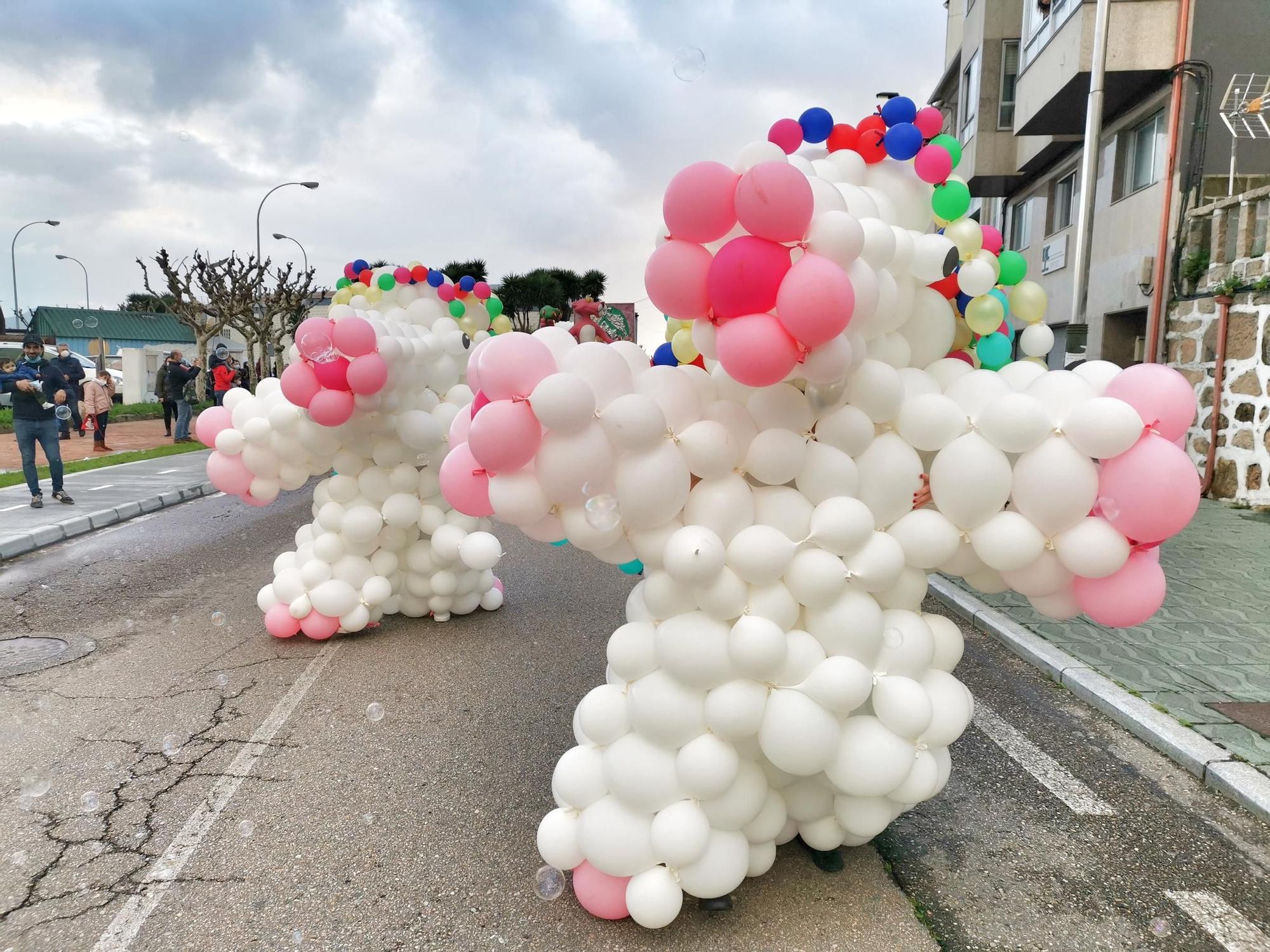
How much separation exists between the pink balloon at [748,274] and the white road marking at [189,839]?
2631 millimetres

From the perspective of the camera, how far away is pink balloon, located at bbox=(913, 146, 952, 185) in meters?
2.78

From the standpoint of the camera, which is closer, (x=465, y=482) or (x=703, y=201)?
(x=703, y=201)

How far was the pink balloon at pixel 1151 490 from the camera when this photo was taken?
7.88 feet

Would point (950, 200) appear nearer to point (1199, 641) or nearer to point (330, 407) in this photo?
point (330, 407)

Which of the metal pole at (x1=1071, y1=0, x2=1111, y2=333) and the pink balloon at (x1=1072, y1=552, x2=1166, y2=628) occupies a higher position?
the metal pole at (x1=1071, y1=0, x2=1111, y2=333)

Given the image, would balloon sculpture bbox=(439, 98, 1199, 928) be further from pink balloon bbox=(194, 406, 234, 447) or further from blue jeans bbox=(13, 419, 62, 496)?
blue jeans bbox=(13, 419, 62, 496)

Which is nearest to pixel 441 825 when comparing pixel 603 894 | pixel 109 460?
pixel 603 894

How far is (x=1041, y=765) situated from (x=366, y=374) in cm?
391

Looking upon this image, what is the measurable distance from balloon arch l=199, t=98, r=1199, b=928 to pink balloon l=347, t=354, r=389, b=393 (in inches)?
78.0

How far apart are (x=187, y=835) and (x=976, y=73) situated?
20.1 metres

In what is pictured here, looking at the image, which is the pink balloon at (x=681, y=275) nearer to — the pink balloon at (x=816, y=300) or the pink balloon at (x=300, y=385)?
the pink balloon at (x=816, y=300)

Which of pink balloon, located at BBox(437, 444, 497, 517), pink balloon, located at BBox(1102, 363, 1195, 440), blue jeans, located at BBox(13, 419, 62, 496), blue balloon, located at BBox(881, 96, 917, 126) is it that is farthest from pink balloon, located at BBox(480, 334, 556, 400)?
blue jeans, located at BBox(13, 419, 62, 496)

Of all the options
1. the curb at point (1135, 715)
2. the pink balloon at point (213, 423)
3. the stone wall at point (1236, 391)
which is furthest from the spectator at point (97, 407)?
the stone wall at point (1236, 391)

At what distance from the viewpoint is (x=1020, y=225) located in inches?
727
